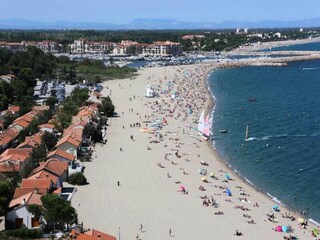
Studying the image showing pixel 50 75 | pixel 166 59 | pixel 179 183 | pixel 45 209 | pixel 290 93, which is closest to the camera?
pixel 45 209

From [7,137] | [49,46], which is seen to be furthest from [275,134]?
[49,46]

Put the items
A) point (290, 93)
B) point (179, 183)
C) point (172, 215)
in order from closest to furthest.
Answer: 1. point (172, 215)
2. point (179, 183)
3. point (290, 93)

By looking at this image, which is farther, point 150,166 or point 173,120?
point 173,120

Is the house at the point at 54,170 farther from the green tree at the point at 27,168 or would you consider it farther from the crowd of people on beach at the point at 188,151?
the crowd of people on beach at the point at 188,151

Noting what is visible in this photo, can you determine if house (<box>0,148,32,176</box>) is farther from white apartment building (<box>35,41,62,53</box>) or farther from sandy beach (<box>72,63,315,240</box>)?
white apartment building (<box>35,41,62,53</box>)

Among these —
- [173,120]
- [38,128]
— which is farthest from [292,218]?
[173,120]

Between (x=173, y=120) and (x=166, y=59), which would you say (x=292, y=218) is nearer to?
(x=173, y=120)

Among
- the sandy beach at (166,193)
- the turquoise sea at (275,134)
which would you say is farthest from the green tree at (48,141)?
the turquoise sea at (275,134)
